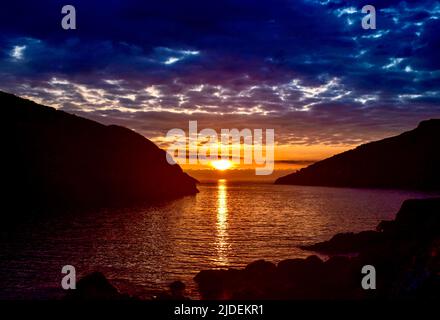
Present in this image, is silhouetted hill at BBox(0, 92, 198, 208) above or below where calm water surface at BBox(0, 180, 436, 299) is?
above

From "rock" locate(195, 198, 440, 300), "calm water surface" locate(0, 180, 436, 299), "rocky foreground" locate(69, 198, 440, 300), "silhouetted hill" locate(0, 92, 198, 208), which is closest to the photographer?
"rocky foreground" locate(69, 198, 440, 300)

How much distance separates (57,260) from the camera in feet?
129

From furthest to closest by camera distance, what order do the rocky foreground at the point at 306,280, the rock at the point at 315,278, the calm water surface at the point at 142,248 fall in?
the calm water surface at the point at 142,248 → the rock at the point at 315,278 → the rocky foreground at the point at 306,280

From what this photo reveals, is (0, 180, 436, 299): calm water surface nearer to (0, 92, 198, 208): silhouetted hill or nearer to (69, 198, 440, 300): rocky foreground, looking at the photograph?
(69, 198, 440, 300): rocky foreground

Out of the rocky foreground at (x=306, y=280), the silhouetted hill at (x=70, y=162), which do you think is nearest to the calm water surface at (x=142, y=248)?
the rocky foreground at (x=306, y=280)

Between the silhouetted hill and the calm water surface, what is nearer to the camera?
the calm water surface

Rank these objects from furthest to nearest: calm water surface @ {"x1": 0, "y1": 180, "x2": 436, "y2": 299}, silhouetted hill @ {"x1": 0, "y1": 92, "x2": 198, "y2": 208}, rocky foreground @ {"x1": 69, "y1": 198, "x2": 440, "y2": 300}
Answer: silhouetted hill @ {"x1": 0, "y1": 92, "x2": 198, "y2": 208}, calm water surface @ {"x1": 0, "y1": 180, "x2": 436, "y2": 299}, rocky foreground @ {"x1": 69, "y1": 198, "x2": 440, "y2": 300}

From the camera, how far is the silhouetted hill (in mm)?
129375

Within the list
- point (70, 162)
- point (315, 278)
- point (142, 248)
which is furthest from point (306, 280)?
point (70, 162)

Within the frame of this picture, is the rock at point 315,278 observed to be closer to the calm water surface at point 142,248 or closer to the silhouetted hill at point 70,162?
the calm water surface at point 142,248

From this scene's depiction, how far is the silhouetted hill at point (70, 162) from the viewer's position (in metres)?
129

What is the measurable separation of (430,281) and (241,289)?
1448 cm

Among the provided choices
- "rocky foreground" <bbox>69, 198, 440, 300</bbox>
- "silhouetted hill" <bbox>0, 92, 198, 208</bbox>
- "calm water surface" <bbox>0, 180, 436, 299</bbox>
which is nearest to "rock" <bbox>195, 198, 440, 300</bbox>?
"rocky foreground" <bbox>69, 198, 440, 300</bbox>
